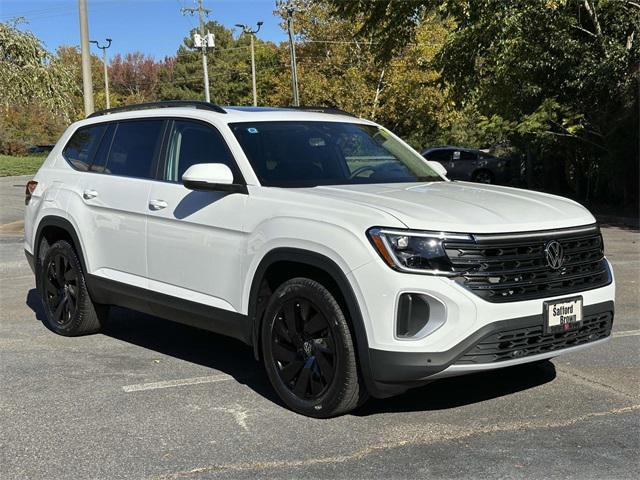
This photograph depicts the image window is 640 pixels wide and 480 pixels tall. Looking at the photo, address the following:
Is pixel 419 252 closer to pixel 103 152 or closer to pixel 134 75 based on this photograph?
pixel 103 152

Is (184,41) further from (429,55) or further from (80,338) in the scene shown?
(80,338)

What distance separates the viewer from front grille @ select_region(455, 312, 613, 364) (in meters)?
3.85

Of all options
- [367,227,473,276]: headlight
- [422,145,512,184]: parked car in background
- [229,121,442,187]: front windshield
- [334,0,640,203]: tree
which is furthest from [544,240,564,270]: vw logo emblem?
[422,145,512,184]: parked car in background

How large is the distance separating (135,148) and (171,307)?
4.49 ft

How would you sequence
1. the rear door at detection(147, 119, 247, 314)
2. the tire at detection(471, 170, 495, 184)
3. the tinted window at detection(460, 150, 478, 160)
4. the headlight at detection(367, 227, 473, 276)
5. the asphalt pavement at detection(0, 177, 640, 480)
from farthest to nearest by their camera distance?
the tinted window at detection(460, 150, 478, 160) → the tire at detection(471, 170, 495, 184) → the rear door at detection(147, 119, 247, 314) → the headlight at detection(367, 227, 473, 276) → the asphalt pavement at detection(0, 177, 640, 480)

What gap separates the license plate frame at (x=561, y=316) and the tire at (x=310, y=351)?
41.8 inches

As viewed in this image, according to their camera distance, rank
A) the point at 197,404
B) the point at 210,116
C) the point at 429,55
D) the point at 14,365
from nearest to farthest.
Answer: the point at 197,404
the point at 210,116
the point at 14,365
the point at 429,55

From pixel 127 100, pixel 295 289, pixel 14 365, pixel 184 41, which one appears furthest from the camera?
pixel 184 41

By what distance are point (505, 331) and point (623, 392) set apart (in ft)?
4.59

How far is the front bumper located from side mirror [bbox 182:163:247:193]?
1447 millimetres

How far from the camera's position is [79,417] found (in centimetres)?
435

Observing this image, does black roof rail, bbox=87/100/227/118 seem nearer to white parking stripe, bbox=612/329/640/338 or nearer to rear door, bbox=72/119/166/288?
rear door, bbox=72/119/166/288

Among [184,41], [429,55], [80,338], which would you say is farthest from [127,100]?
[80,338]

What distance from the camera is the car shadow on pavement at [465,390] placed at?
453 cm
